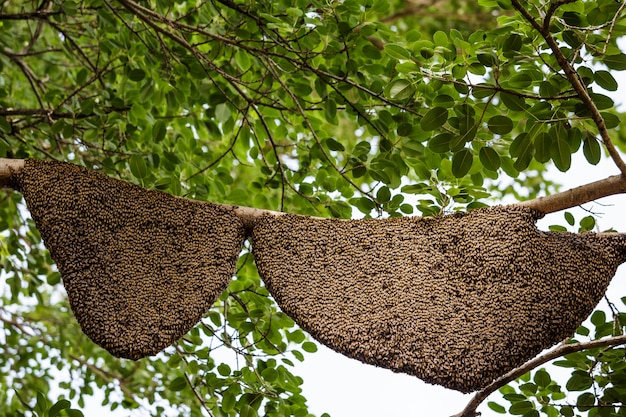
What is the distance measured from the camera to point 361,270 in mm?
1331

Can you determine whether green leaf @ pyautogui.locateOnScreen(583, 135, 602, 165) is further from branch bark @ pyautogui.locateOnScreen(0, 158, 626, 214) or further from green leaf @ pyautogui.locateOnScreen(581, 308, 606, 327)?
green leaf @ pyautogui.locateOnScreen(581, 308, 606, 327)

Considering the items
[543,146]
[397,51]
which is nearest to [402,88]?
[397,51]

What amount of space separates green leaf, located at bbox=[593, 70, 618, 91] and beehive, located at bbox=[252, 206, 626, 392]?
30 centimetres

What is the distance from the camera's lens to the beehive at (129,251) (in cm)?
126

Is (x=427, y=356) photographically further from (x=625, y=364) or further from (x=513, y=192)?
(x=513, y=192)

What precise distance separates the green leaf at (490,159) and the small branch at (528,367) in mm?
429

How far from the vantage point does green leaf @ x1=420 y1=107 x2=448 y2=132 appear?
55.0 inches

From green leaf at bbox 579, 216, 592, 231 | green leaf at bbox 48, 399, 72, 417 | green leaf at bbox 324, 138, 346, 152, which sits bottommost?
green leaf at bbox 48, 399, 72, 417

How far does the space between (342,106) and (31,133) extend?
1282 mm

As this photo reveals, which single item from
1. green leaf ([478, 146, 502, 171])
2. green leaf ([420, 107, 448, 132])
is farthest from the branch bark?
green leaf ([420, 107, 448, 132])

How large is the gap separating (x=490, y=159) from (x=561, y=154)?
152 mm

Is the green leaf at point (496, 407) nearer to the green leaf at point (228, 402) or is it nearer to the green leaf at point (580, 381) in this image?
the green leaf at point (580, 381)

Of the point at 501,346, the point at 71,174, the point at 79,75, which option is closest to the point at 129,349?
the point at 71,174

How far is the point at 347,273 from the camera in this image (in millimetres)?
1332
